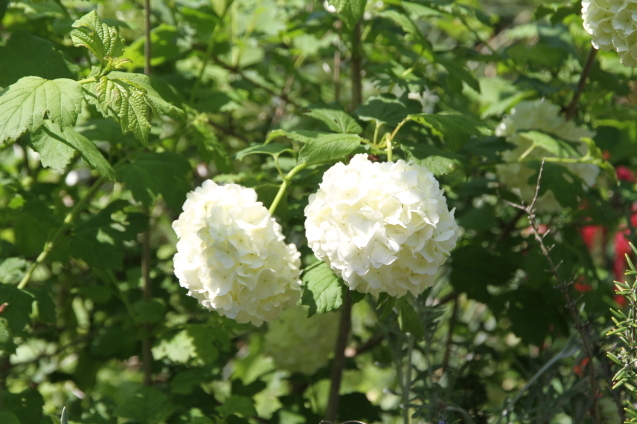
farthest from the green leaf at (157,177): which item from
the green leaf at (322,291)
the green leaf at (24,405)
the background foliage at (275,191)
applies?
the green leaf at (24,405)

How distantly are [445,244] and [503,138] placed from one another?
0.81 meters

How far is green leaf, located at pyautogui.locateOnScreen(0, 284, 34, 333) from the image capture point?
151 cm

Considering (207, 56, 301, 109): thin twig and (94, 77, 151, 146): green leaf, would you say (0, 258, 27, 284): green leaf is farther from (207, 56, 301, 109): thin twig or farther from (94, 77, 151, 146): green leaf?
(207, 56, 301, 109): thin twig

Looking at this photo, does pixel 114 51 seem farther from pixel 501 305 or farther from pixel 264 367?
pixel 264 367

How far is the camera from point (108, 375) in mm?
3625

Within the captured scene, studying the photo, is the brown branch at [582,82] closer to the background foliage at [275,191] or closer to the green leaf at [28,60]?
the background foliage at [275,191]

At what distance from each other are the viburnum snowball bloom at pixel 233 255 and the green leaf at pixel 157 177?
32cm

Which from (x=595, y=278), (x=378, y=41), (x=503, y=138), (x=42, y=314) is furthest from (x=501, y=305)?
(x=42, y=314)

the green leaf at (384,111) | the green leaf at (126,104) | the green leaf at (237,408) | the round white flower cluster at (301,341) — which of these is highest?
the green leaf at (126,104)

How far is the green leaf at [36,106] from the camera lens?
121 cm

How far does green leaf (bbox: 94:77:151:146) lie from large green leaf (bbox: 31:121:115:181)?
0.11 m

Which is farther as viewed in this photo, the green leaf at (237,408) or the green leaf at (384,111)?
the green leaf at (237,408)

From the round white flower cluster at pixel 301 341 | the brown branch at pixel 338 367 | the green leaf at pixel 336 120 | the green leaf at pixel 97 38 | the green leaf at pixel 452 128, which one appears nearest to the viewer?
the green leaf at pixel 97 38

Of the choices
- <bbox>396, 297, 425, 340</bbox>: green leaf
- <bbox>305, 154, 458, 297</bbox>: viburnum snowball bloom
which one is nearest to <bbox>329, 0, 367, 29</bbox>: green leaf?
<bbox>305, 154, 458, 297</bbox>: viburnum snowball bloom
